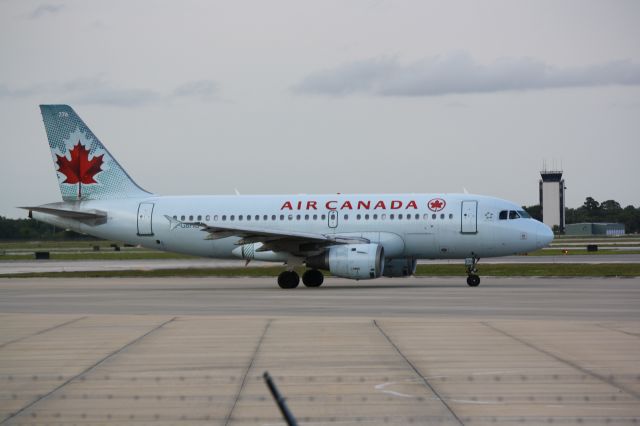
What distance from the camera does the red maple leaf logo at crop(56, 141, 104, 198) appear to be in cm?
4106

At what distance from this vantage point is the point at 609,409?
10.3 meters

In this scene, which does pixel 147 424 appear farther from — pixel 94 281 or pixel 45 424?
pixel 94 281

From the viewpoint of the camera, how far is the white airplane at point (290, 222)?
35.5m

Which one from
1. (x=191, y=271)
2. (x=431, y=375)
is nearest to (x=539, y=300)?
(x=431, y=375)

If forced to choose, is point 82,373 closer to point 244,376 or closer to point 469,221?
point 244,376

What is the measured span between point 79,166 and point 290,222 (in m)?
9.65

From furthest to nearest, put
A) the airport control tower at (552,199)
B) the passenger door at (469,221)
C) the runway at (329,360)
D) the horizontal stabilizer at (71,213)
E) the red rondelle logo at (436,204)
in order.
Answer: the airport control tower at (552,199) → the horizontal stabilizer at (71,213) → the red rondelle logo at (436,204) → the passenger door at (469,221) → the runway at (329,360)

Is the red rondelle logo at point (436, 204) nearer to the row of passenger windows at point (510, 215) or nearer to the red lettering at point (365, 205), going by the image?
the row of passenger windows at point (510, 215)

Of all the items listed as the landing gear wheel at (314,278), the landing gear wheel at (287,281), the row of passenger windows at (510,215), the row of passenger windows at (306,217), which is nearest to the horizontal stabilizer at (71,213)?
the row of passenger windows at (306,217)

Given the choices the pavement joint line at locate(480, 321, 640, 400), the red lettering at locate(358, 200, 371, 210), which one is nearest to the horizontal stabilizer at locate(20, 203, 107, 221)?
the red lettering at locate(358, 200, 371, 210)

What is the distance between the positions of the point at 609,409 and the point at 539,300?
1665 centimetres

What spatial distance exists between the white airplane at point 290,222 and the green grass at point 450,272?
18.1 feet

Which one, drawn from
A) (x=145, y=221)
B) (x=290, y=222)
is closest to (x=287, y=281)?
(x=290, y=222)

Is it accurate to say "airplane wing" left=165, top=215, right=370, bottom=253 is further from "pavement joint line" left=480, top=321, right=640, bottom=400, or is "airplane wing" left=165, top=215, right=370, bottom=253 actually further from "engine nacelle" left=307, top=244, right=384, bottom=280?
"pavement joint line" left=480, top=321, right=640, bottom=400
